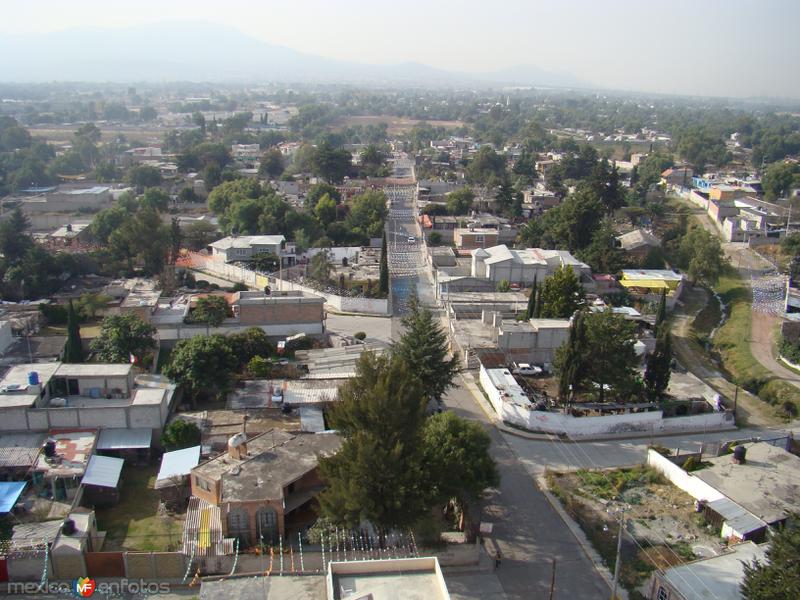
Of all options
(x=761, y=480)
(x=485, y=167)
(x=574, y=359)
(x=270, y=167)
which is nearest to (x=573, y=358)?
(x=574, y=359)

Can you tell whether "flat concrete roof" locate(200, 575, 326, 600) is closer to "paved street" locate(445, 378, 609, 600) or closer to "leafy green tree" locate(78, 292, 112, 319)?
"paved street" locate(445, 378, 609, 600)

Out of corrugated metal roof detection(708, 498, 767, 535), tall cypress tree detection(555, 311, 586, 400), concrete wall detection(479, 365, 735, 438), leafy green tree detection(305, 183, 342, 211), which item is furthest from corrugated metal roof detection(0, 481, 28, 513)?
leafy green tree detection(305, 183, 342, 211)

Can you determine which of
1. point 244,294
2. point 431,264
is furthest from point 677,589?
point 431,264

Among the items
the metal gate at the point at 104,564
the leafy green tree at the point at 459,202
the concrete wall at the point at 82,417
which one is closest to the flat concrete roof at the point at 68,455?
the concrete wall at the point at 82,417

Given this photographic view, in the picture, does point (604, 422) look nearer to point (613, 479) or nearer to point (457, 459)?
point (613, 479)

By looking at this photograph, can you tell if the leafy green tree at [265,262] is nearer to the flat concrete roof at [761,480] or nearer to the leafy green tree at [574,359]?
the leafy green tree at [574,359]
